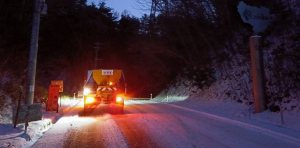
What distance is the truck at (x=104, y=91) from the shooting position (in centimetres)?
1650

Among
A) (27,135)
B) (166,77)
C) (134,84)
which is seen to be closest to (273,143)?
(27,135)

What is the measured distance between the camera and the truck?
16500 mm

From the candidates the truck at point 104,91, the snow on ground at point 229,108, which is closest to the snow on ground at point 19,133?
the truck at point 104,91

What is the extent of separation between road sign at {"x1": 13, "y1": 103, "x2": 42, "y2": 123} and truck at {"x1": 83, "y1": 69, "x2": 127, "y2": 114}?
5.51m

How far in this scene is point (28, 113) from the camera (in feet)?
33.5

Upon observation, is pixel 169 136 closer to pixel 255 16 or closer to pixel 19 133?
pixel 19 133

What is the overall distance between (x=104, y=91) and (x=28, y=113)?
7512mm

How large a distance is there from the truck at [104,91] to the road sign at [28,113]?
18.1ft

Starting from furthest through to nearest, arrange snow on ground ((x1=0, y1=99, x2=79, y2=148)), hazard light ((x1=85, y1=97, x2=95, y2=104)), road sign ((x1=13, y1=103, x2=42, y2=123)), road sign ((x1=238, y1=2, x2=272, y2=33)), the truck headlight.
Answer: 1. the truck headlight
2. hazard light ((x1=85, y1=97, x2=95, y2=104))
3. road sign ((x1=238, y1=2, x2=272, y2=33))
4. road sign ((x1=13, y1=103, x2=42, y2=123))
5. snow on ground ((x1=0, y1=99, x2=79, y2=148))

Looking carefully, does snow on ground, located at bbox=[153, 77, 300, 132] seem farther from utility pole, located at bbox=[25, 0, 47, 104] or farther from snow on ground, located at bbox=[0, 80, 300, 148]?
utility pole, located at bbox=[25, 0, 47, 104]

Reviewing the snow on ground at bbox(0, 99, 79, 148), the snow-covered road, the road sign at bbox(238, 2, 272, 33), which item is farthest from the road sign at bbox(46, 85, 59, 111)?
the road sign at bbox(238, 2, 272, 33)

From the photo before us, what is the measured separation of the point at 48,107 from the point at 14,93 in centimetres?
304

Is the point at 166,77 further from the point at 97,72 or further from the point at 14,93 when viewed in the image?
the point at 14,93

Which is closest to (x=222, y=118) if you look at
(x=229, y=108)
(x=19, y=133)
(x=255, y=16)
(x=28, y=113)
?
(x=229, y=108)
